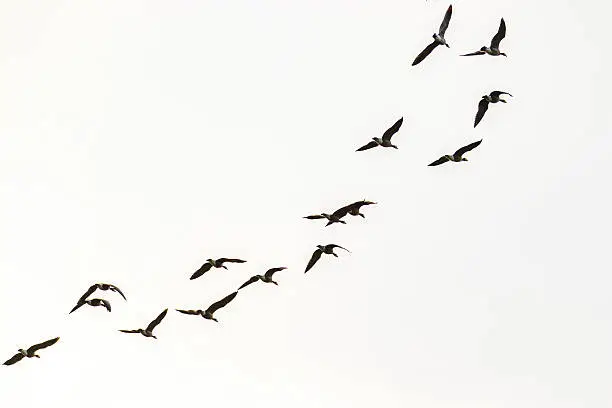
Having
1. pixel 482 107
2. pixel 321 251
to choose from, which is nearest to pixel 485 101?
pixel 482 107

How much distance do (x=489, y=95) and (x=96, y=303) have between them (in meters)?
22.7

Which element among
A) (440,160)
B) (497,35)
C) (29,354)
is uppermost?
(497,35)

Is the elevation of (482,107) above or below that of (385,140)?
above

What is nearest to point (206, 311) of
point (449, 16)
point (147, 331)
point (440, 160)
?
point (147, 331)

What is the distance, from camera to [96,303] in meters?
85.6

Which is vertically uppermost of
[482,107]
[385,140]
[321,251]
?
[482,107]

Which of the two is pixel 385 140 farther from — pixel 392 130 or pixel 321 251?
pixel 321 251

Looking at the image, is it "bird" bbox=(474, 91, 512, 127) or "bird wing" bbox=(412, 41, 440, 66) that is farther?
"bird" bbox=(474, 91, 512, 127)

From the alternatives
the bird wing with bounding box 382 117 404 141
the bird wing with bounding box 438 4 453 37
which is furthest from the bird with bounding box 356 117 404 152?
the bird wing with bounding box 438 4 453 37

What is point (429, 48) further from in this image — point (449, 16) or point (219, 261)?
point (219, 261)

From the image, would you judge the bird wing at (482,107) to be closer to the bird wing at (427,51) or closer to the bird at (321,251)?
the bird wing at (427,51)

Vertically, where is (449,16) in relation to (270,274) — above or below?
above

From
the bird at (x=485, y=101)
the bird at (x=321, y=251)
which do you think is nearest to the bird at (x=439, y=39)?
the bird at (x=485, y=101)

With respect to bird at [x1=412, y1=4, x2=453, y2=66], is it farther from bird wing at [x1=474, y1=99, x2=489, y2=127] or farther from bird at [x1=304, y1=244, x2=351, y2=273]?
bird at [x1=304, y1=244, x2=351, y2=273]
